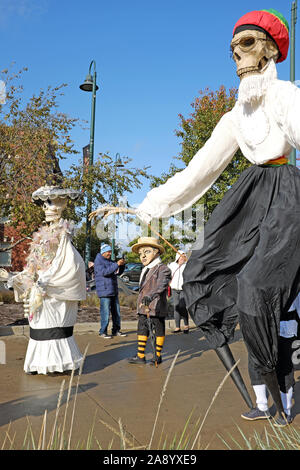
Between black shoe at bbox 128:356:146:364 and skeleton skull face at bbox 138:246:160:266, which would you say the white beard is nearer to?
skeleton skull face at bbox 138:246:160:266

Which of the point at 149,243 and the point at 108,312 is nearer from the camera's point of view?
the point at 149,243

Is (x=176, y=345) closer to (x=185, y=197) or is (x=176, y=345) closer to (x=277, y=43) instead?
(x=185, y=197)

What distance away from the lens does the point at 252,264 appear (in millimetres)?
2658

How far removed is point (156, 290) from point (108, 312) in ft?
6.66

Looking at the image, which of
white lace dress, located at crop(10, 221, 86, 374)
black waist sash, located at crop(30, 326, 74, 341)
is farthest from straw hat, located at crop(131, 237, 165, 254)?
black waist sash, located at crop(30, 326, 74, 341)

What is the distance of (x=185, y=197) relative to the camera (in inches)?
123

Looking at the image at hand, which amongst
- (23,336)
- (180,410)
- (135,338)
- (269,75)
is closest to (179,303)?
(135,338)

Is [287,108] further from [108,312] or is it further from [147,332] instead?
[108,312]

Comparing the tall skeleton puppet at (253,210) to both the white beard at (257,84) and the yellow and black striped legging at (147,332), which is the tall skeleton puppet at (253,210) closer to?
the white beard at (257,84)

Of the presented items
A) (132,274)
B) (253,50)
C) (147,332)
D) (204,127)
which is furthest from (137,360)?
(132,274)

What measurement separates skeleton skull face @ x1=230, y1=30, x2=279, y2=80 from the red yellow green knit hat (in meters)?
0.03

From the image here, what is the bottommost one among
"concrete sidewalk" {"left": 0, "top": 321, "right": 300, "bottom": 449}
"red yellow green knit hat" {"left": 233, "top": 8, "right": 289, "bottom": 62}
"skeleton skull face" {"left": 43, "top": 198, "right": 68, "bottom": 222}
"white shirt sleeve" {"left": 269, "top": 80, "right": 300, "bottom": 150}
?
"concrete sidewalk" {"left": 0, "top": 321, "right": 300, "bottom": 449}

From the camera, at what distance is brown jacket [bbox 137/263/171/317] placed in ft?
19.8

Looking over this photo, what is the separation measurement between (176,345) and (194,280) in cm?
446
